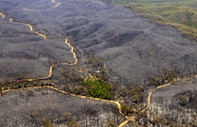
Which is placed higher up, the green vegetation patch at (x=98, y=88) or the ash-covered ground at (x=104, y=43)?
the ash-covered ground at (x=104, y=43)

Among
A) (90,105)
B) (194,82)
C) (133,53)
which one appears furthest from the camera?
(133,53)

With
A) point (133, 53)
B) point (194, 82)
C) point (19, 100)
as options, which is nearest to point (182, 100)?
point (194, 82)

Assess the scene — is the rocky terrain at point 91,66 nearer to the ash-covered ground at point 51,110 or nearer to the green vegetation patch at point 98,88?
the ash-covered ground at point 51,110

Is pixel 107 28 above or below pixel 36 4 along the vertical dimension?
below

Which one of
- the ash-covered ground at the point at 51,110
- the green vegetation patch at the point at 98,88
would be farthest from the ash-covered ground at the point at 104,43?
the ash-covered ground at the point at 51,110

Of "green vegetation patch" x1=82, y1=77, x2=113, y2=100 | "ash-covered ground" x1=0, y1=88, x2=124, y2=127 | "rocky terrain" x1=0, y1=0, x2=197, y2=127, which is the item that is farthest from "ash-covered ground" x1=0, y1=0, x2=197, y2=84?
"ash-covered ground" x1=0, y1=88, x2=124, y2=127

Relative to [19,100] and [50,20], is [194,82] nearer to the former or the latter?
[19,100]

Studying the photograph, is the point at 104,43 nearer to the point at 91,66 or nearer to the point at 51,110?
the point at 91,66
